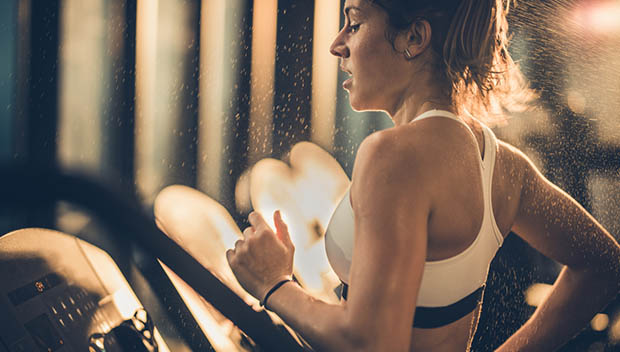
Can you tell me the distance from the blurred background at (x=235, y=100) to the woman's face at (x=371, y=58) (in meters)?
0.41

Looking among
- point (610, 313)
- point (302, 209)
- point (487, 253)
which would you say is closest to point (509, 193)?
point (487, 253)

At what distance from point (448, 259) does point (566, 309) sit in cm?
41

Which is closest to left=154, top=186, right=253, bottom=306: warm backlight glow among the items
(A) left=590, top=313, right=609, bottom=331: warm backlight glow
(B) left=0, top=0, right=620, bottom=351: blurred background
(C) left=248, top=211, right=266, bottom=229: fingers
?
(B) left=0, top=0, right=620, bottom=351: blurred background

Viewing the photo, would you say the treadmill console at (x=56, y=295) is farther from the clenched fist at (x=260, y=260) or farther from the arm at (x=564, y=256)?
the arm at (x=564, y=256)

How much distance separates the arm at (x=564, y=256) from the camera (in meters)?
0.64

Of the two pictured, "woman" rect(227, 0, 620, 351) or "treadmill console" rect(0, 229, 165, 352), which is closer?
"woman" rect(227, 0, 620, 351)

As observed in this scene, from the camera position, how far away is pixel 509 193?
0.58 metres

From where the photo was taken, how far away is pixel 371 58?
0.54 metres

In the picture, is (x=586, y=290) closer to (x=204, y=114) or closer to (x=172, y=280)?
Answer: (x=172, y=280)

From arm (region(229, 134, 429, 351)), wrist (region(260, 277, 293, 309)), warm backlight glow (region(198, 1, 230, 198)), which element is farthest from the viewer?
warm backlight glow (region(198, 1, 230, 198))

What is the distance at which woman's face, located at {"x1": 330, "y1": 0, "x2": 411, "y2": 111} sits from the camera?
1.73 feet

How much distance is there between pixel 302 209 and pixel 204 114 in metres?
0.53

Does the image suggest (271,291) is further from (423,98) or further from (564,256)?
(564,256)

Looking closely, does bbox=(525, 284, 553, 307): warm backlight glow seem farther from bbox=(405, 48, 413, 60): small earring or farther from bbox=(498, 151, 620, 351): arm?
bbox=(405, 48, 413, 60): small earring
